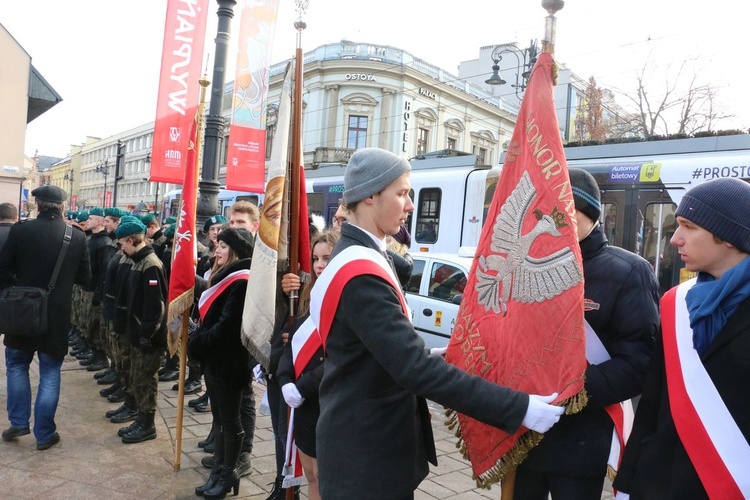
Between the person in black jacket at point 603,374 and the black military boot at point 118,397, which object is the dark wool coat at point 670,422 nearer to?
the person in black jacket at point 603,374

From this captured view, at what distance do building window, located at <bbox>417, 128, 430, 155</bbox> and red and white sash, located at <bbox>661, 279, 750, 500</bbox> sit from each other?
34.6 meters

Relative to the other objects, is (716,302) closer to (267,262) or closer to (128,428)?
(267,262)

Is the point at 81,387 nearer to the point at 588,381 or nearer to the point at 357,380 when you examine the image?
the point at 357,380

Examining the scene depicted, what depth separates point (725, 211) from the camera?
70.8 inches

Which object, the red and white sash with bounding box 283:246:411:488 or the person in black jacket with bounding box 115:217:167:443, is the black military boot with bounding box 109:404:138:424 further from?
the red and white sash with bounding box 283:246:411:488

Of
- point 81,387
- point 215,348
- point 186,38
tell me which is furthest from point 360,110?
point 215,348

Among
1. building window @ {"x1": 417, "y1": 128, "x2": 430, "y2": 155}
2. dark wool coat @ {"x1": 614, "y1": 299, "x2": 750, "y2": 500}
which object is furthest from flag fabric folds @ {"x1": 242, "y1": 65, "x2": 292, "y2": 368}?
building window @ {"x1": 417, "y1": 128, "x2": 430, "y2": 155}

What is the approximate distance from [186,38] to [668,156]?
298 inches

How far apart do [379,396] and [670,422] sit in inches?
37.5

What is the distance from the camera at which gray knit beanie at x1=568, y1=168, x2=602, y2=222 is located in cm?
226

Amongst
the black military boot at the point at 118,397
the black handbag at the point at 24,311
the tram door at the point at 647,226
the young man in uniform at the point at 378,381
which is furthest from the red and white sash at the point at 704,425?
the tram door at the point at 647,226

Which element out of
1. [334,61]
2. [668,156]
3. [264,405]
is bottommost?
[264,405]

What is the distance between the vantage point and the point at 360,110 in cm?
3459

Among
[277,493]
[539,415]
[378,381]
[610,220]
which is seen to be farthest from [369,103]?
[539,415]
